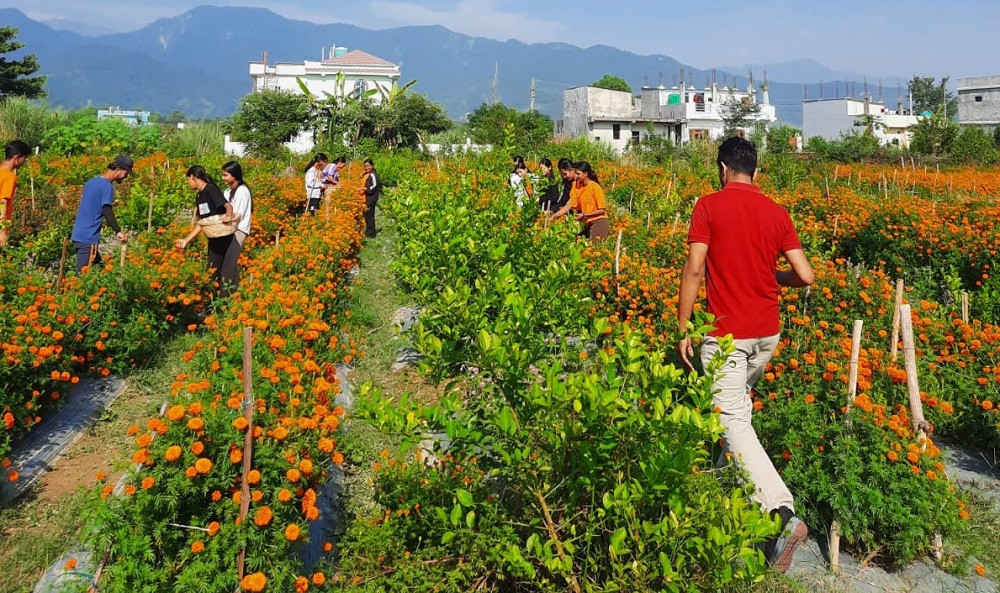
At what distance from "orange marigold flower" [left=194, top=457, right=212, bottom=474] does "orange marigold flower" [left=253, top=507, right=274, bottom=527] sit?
9.5 inches

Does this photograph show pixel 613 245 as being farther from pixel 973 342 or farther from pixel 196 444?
pixel 196 444

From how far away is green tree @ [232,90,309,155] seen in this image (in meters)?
33.6

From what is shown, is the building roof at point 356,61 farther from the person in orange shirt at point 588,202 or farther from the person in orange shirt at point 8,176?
the person in orange shirt at point 8,176

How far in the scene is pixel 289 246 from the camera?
584 cm

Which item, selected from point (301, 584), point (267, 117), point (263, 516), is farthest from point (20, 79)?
point (301, 584)

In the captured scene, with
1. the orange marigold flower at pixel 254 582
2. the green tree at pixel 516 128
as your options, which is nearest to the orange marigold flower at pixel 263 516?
the orange marigold flower at pixel 254 582

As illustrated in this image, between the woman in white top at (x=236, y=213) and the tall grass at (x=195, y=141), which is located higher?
the tall grass at (x=195, y=141)

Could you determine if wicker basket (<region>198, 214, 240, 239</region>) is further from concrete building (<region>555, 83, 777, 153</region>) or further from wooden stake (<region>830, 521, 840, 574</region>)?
concrete building (<region>555, 83, 777, 153</region>)

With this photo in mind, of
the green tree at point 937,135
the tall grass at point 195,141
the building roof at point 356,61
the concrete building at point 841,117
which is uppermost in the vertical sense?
the building roof at point 356,61

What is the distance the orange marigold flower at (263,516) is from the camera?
2.30 m

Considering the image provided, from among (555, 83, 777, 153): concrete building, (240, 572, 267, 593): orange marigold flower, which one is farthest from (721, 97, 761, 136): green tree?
(240, 572, 267, 593): orange marigold flower

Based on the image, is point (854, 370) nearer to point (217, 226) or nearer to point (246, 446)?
point (246, 446)

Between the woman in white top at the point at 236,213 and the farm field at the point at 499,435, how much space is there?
2.23 ft

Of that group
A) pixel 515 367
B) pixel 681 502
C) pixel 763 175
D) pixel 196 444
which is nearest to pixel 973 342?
pixel 681 502
